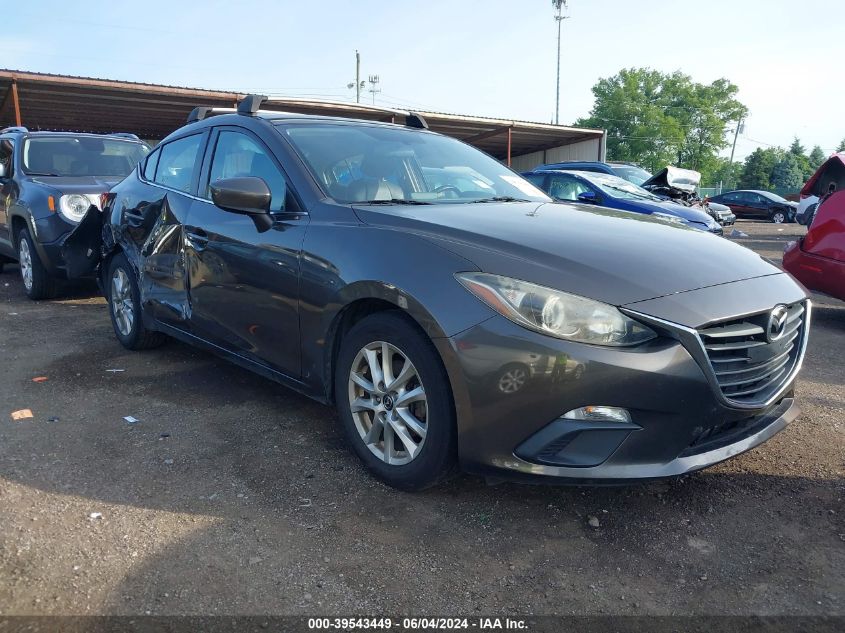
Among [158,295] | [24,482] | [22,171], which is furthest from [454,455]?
[22,171]

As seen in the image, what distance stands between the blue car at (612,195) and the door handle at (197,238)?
6.72 meters

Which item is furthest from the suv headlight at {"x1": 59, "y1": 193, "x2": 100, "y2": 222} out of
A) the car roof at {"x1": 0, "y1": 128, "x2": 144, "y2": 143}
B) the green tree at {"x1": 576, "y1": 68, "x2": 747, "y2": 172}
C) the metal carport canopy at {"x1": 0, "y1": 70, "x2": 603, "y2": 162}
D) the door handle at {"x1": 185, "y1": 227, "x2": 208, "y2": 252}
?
the green tree at {"x1": 576, "y1": 68, "x2": 747, "y2": 172}

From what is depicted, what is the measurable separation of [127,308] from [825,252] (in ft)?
19.2

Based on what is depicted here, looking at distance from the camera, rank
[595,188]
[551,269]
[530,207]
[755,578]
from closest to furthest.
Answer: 1. [755,578]
2. [551,269]
3. [530,207]
4. [595,188]

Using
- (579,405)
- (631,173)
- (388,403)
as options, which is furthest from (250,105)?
(631,173)

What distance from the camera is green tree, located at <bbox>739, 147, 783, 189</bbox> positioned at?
209ft

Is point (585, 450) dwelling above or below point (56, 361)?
above

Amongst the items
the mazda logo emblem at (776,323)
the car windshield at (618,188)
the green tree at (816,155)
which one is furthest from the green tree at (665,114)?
the mazda logo emblem at (776,323)

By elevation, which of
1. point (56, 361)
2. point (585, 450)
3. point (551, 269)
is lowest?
point (56, 361)

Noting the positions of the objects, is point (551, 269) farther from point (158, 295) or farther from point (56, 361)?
point (56, 361)

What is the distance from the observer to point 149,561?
242 centimetres

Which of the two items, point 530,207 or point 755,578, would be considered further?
point 530,207

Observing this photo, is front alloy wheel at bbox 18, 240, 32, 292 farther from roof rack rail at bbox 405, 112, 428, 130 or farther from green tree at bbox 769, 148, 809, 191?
green tree at bbox 769, 148, 809, 191

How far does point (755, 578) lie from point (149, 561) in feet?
7.04
